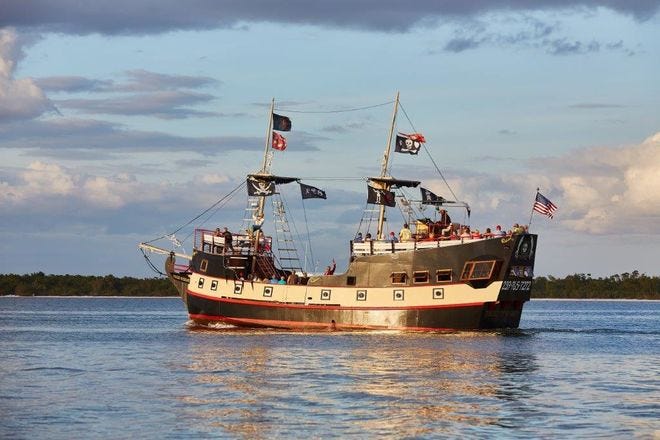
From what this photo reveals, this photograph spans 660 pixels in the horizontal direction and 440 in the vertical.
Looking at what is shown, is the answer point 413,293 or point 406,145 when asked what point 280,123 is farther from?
point 413,293

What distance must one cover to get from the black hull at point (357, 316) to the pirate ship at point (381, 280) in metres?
0.06

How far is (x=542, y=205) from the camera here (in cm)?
6244

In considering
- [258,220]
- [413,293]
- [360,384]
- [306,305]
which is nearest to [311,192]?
[258,220]

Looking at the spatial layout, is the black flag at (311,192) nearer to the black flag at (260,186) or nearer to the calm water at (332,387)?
the black flag at (260,186)

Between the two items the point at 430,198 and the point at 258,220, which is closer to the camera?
the point at 430,198

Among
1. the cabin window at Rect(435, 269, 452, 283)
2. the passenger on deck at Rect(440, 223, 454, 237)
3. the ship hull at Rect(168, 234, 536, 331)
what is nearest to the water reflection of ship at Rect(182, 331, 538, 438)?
the ship hull at Rect(168, 234, 536, 331)

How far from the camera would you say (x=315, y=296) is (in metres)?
69.2

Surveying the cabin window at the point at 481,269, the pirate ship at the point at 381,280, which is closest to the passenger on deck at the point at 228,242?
the pirate ship at the point at 381,280

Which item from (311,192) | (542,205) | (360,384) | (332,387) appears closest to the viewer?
(332,387)

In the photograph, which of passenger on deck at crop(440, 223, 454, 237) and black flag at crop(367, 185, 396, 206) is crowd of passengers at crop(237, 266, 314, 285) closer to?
black flag at crop(367, 185, 396, 206)

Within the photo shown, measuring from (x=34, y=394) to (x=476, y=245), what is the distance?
103 feet

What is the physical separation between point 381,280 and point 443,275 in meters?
3.83

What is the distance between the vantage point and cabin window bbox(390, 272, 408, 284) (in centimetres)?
6538

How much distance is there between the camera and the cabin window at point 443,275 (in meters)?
64.1
